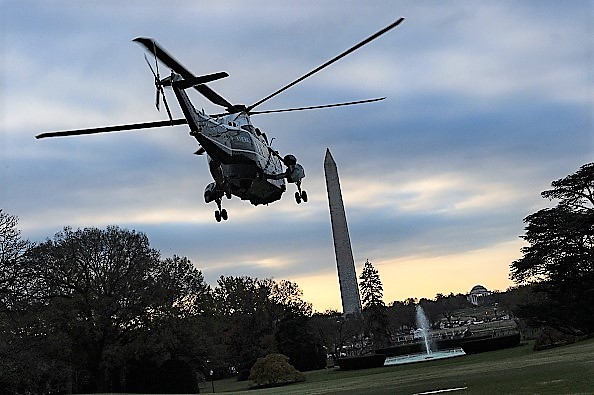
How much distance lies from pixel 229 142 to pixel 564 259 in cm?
4109

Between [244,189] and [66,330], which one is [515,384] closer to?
[244,189]

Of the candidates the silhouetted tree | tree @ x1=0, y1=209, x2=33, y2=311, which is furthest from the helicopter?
the silhouetted tree

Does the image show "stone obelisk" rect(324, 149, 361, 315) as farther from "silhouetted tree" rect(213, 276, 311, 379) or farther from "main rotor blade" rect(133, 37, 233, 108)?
"main rotor blade" rect(133, 37, 233, 108)

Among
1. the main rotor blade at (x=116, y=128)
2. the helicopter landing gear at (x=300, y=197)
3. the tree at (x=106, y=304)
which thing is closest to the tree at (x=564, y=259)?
the tree at (x=106, y=304)

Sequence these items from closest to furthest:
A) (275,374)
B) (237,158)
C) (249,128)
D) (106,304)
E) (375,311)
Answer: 1. (237,158)
2. (249,128)
3. (106,304)
4. (275,374)
5. (375,311)

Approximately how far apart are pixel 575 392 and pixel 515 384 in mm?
4824

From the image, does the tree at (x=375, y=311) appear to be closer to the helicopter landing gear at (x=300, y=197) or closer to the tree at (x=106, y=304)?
the tree at (x=106, y=304)

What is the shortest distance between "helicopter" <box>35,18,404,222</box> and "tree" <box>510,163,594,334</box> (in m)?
35.7

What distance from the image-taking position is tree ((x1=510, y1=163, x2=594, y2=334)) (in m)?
55.8

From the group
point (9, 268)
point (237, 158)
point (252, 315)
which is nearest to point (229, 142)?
point (237, 158)

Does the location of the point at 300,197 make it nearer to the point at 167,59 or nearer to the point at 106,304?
the point at 167,59

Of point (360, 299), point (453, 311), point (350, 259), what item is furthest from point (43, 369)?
point (453, 311)

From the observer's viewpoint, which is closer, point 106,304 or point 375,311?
point 106,304

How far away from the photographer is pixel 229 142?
23516mm
